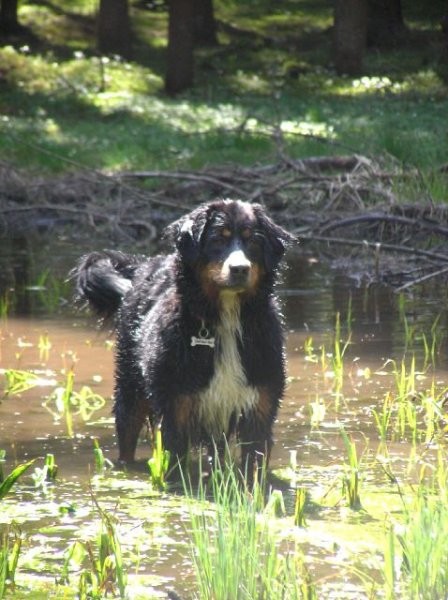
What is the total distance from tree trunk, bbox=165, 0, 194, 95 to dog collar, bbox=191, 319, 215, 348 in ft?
69.7

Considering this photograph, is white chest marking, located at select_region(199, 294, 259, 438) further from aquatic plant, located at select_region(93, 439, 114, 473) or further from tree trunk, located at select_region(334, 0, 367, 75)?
tree trunk, located at select_region(334, 0, 367, 75)

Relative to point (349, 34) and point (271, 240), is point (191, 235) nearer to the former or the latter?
point (271, 240)

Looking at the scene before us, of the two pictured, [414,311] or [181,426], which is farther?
[414,311]

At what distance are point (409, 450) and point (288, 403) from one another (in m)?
1.51

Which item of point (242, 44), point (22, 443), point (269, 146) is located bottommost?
point (22, 443)

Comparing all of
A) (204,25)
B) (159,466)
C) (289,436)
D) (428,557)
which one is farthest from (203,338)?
(204,25)

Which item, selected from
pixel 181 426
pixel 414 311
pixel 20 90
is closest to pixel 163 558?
pixel 181 426

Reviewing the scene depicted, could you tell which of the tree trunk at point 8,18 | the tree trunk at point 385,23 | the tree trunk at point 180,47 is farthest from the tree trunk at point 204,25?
the tree trunk at point 180,47

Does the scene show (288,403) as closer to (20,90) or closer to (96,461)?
(96,461)

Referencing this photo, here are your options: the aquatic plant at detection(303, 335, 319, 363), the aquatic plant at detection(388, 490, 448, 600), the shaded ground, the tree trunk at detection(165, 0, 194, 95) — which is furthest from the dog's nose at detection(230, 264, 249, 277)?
the tree trunk at detection(165, 0, 194, 95)

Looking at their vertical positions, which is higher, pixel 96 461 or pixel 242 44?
pixel 242 44

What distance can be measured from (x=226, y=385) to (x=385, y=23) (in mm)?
28239

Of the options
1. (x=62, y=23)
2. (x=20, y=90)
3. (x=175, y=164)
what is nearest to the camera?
(x=175, y=164)

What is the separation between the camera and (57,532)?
18.3 ft
